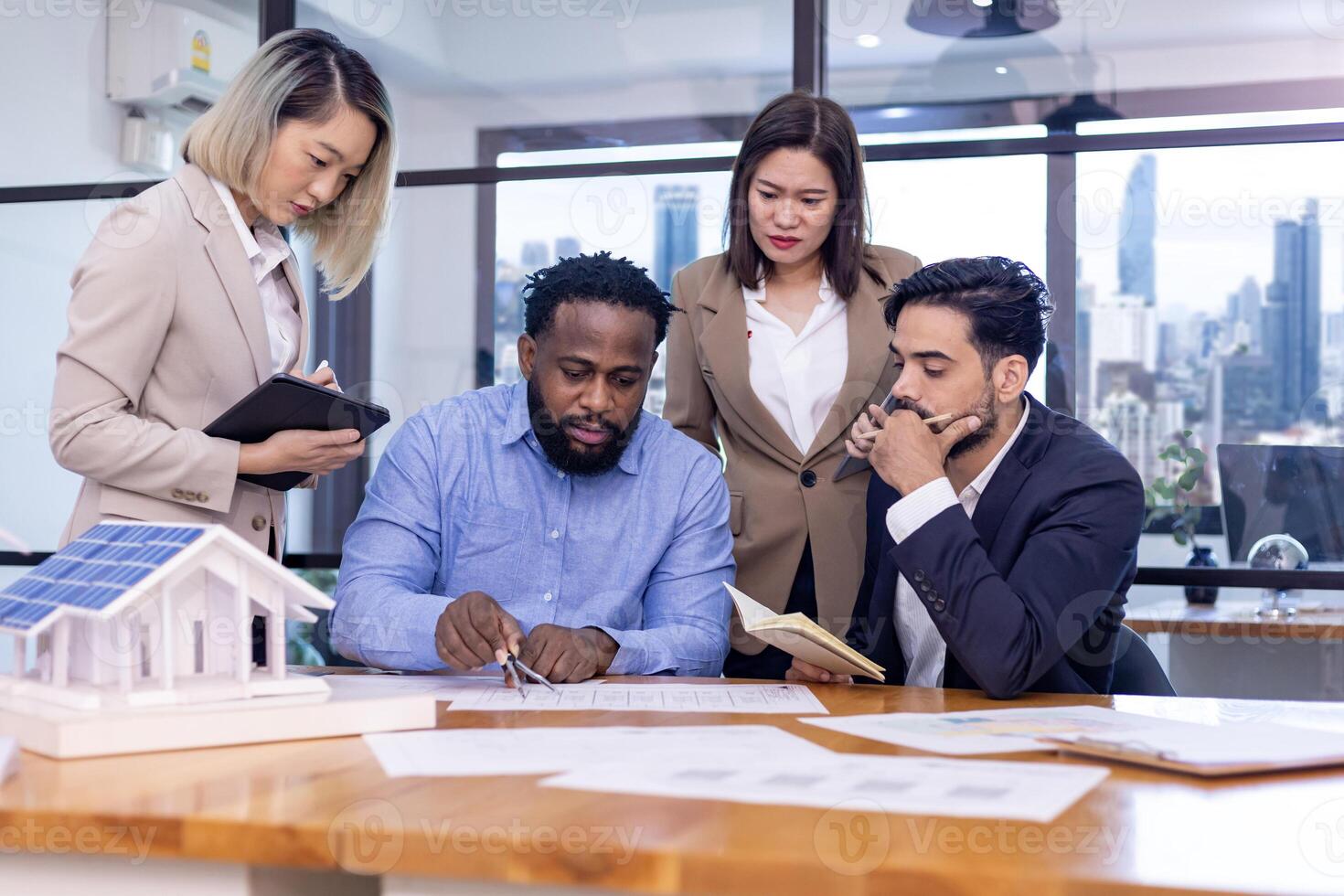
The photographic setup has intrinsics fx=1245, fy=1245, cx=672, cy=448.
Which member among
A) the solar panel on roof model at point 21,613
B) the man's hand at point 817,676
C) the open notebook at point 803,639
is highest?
the solar panel on roof model at point 21,613

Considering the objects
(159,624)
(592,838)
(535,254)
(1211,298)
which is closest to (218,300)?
(159,624)

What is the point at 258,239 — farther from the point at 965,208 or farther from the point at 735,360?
the point at 965,208

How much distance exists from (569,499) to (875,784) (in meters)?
1.23

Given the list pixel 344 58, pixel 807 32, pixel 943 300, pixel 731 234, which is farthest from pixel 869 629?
pixel 807 32

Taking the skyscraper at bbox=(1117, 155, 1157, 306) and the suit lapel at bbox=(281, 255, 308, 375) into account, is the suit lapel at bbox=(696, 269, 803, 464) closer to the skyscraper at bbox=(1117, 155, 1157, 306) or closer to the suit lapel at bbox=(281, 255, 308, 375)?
the suit lapel at bbox=(281, 255, 308, 375)

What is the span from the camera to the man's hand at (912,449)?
2.13 meters

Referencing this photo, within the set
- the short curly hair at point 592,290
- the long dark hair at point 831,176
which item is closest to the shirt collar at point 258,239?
the short curly hair at point 592,290

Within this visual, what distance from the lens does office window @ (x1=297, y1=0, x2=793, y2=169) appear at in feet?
13.0

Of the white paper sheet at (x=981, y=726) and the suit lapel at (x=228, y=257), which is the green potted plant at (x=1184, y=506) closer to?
the white paper sheet at (x=981, y=726)

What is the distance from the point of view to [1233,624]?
3.40m

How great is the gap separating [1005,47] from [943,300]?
181 cm

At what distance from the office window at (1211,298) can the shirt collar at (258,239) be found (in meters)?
2.31

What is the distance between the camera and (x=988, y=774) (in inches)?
47.8

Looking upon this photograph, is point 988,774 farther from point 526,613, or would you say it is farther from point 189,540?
point 526,613
